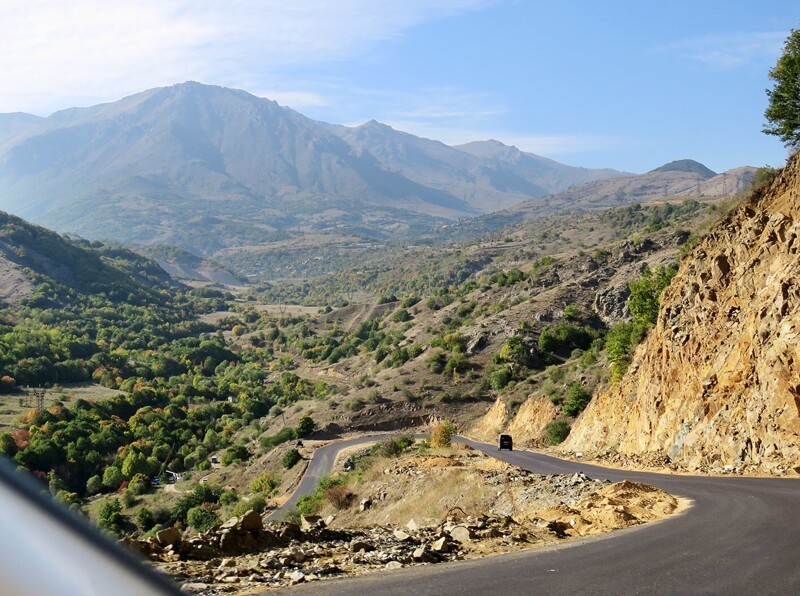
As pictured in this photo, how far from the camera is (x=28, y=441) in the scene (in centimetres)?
5584

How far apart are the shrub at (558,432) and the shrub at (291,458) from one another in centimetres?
1609

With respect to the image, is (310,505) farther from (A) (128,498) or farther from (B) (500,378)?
(B) (500,378)

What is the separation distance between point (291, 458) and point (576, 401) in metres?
18.2

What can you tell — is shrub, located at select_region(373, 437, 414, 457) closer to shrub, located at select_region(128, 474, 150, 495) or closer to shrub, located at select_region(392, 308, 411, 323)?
shrub, located at select_region(128, 474, 150, 495)

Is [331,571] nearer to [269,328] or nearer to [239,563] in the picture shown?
[239,563]

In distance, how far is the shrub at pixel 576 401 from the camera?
38.4 meters

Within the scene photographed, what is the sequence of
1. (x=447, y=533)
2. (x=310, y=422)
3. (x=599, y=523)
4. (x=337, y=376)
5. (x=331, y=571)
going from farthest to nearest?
1. (x=337, y=376)
2. (x=310, y=422)
3. (x=599, y=523)
4. (x=447, y=533)
5. (x=331, y=571)

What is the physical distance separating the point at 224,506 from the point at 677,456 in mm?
27330

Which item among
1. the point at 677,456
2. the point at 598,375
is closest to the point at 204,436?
the point at 598,375

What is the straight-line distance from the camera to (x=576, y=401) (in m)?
Result: 38.4

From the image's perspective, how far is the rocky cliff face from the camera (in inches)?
747

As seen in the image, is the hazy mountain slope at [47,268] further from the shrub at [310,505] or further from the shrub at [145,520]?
the shrub at [310,505]

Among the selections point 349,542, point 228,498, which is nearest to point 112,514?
point 228,498

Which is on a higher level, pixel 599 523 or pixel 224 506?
pixel 599 523
